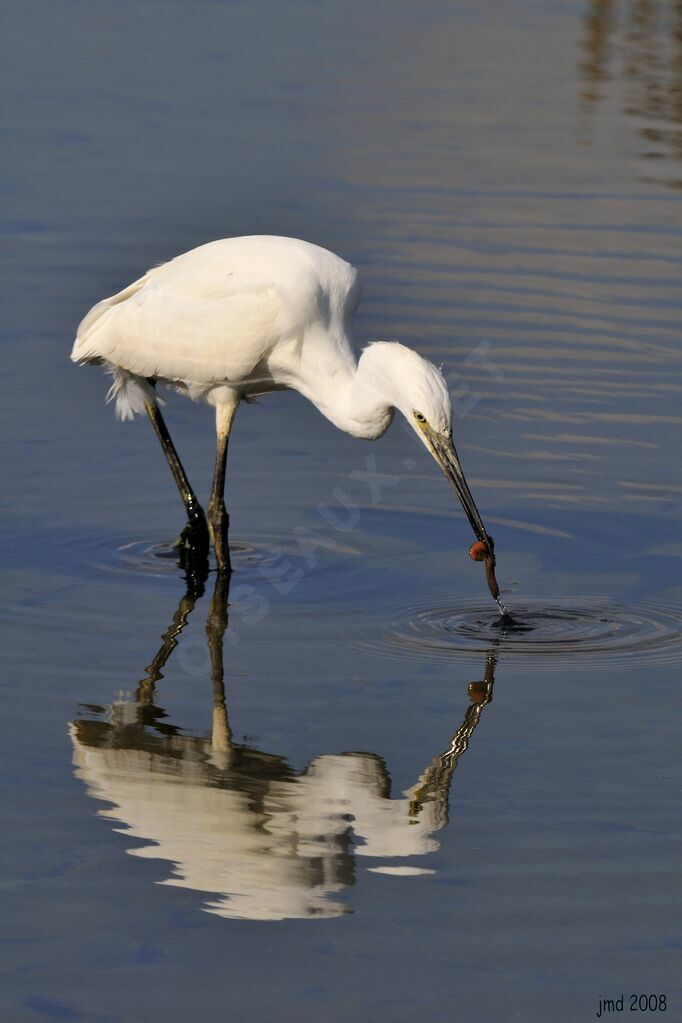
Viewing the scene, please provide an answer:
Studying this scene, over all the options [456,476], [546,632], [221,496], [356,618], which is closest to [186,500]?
Result: [221,496]

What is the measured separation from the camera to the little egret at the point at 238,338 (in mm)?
9703

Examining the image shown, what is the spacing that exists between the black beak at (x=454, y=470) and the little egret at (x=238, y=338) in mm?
485

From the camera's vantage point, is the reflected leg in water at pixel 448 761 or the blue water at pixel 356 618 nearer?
the blue water at pixel 356 618

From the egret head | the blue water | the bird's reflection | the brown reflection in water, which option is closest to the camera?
the blue water

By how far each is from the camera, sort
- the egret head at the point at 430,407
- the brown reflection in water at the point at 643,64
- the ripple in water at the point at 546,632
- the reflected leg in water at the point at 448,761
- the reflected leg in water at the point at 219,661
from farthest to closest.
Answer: the brown reflection in water at the point at 643,64, the egret head at the point at 430,407, the ripple in water at the point at 546,632, the reflected leg in water at the point at 219,661, the reflected leg in water at the point at 448,761

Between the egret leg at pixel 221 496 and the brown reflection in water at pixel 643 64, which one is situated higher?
the brown reflection in water at pixel 643 64

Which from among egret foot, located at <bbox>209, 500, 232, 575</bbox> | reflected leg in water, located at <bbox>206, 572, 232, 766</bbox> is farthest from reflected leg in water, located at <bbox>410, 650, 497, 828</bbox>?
egret foot, located at <bbox>209, 500, 232, 575</bbox>

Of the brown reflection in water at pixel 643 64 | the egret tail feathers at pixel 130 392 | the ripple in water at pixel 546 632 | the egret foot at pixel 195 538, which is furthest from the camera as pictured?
the brown reflection in water at pixel 643 64

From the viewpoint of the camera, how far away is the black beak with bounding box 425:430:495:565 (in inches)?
341

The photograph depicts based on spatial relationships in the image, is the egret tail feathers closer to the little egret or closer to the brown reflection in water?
the little egret

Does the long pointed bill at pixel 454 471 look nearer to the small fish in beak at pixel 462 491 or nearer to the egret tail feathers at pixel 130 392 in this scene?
the small fish in beak at pixel 462 491

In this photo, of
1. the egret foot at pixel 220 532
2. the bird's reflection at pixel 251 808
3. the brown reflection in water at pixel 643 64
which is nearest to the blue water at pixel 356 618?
the bird's reflection at pixel 251 808

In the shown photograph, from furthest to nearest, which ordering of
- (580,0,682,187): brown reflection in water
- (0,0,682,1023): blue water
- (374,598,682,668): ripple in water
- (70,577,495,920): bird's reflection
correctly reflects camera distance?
1. (580,0,682,187): brown reflection in water
2. (374,598,682,668): ripple in water
3. (70,577,495,920): bird's reflection
4. (0,0,682,1023): blue water

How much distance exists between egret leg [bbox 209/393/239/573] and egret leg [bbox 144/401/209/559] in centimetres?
16
